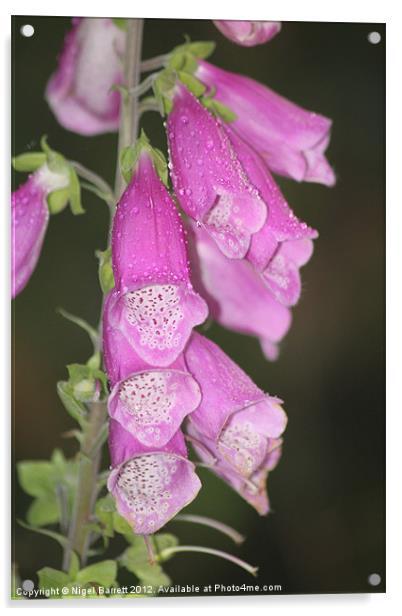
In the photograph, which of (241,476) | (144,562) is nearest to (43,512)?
(144,562)

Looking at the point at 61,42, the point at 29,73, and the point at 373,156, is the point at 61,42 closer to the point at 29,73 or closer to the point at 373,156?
the point at 29,73

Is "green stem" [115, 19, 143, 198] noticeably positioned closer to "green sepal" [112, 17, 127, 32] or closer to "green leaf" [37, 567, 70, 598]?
"green sepal" [112, 17, 127, 32]

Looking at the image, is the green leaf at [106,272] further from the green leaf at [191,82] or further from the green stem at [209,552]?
the green stem at [209,552]

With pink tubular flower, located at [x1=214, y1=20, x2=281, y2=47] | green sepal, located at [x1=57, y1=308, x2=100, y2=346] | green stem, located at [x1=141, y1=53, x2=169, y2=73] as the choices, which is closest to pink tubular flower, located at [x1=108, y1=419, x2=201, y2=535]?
green sepal, located at [x1=57, y1=308, x2=100, y2=346]

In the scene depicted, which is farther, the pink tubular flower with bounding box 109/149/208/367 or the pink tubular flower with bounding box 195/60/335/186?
the pink tubular flower with bounding box 195/60/335/186

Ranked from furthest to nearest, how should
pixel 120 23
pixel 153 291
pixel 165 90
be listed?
pixel 120 23
pixel 165 90
pixel 153 291

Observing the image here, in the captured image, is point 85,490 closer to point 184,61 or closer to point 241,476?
point 241,476
